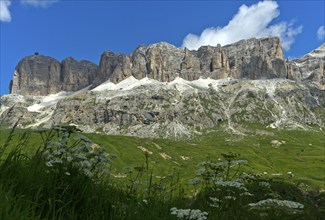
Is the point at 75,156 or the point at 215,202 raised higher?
the point at 75,156

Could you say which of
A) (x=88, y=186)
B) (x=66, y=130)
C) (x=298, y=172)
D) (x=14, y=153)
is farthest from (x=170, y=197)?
(x=298, y=172)

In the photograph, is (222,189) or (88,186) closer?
(88,186)

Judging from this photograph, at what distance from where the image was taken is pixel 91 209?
7836 millimetres

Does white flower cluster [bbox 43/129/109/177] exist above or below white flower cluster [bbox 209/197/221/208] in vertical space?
above

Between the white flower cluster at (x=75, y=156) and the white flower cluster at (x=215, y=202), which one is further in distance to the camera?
the white flower cluster at (x=215, y=202)

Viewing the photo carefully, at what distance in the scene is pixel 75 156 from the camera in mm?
8492

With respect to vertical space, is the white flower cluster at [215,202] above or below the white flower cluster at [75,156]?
below

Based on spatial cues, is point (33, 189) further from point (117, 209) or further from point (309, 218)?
point (309, 218)

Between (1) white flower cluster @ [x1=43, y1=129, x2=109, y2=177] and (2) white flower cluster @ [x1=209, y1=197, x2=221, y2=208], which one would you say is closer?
(1) white flower cluster @ [x1=43, y1=129, x2=109, y2=177]

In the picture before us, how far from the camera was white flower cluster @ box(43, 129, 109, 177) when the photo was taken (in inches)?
325

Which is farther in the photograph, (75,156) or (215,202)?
(215,202)

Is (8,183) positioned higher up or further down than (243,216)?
higher up

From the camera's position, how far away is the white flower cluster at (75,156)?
826 cm

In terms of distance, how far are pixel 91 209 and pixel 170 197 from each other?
196cm
